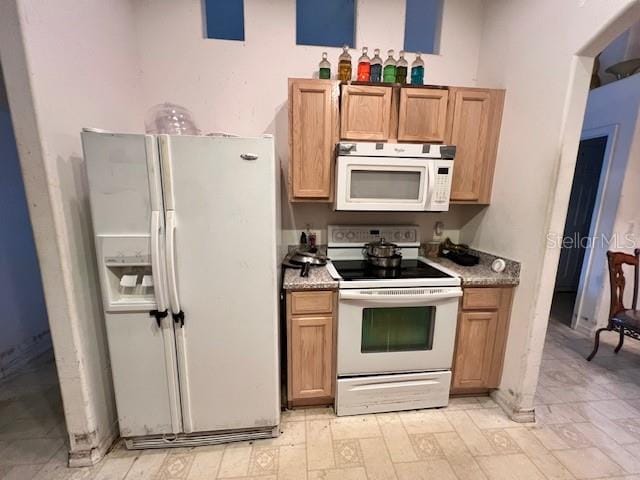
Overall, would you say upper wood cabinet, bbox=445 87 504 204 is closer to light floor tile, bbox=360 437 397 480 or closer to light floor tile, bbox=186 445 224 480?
Result: light floor tile, bbox=360 437 397 480

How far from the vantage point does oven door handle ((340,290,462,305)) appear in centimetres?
169

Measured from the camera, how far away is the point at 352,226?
2273 millimetres

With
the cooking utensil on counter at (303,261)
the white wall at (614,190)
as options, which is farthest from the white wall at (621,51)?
the cooking utensil on counter at (303,261)

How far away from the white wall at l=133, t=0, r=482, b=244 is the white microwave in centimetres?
66

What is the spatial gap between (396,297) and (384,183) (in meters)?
0.78

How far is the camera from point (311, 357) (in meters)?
1.79

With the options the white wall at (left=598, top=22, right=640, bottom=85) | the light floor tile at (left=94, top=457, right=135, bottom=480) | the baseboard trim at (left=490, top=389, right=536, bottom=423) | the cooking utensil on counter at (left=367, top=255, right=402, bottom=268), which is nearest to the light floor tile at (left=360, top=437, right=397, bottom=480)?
the baseboard trim at (left=490, top=389, right=536, bottom=423)

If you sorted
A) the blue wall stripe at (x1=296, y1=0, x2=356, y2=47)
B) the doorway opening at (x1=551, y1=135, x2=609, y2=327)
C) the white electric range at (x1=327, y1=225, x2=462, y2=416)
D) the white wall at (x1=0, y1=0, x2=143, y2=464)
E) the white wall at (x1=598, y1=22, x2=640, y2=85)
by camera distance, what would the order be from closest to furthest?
the white wall at (x1=0, y1=0, x2=143, y2=464) < the white electric range at (x1=327, y1=225, x2=462, y2=416) < the blue wall stripe at (x1=296, y1=0, x2=356, y2=47) < the white wall at (x1=598, y1=22, x2=640, y2=85) < the doorway opening at (x1=551, y1=135, x2=609, y2=327)

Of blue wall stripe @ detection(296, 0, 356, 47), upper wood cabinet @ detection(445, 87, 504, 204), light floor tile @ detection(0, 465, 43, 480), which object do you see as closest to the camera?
light floor tile @ detection(0, 465, 43, 480)

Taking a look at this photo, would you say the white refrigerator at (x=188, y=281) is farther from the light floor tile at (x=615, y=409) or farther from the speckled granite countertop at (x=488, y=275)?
the light floor tile at (x=615, y=409)

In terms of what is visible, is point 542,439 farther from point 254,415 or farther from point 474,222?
point 254,415

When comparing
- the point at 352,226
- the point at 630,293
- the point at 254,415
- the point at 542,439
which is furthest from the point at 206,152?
the point at 630,293

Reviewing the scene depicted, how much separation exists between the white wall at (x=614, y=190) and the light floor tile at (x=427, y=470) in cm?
267

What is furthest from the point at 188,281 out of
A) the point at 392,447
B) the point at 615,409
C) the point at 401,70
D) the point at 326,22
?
the point at 615,409
